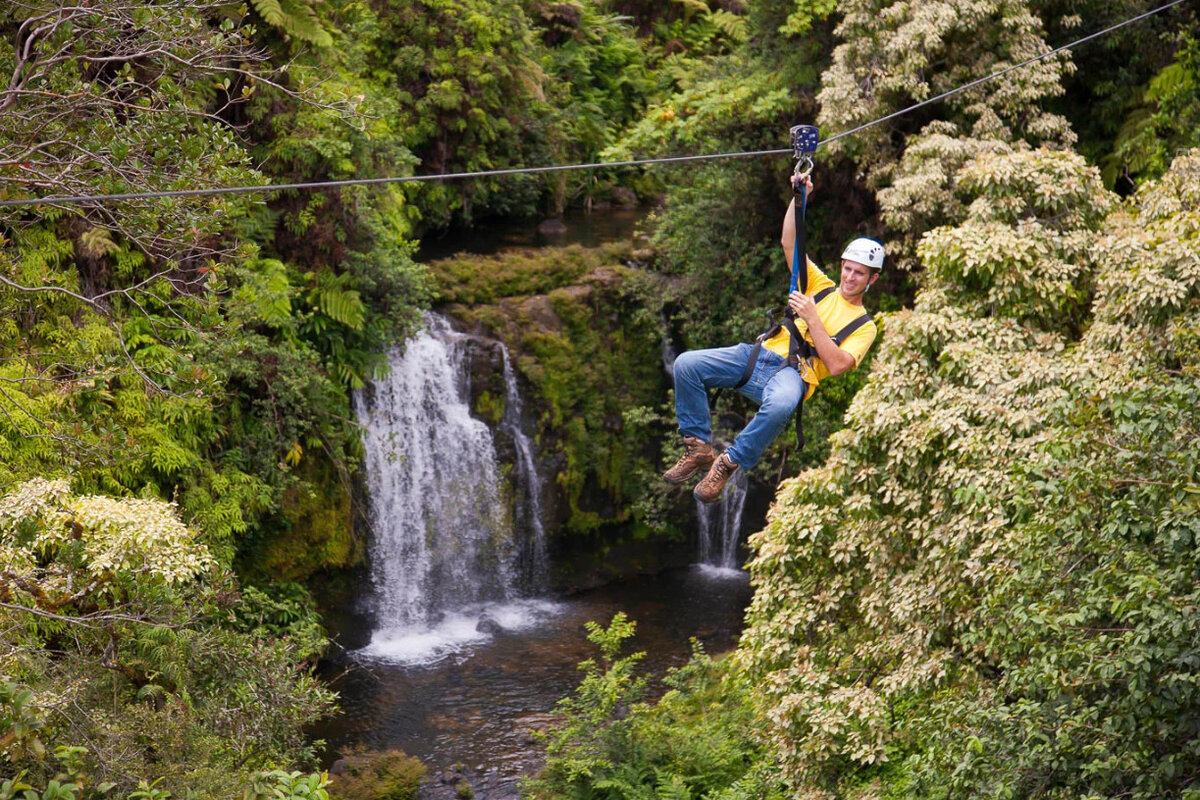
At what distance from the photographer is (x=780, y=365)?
21.0ft

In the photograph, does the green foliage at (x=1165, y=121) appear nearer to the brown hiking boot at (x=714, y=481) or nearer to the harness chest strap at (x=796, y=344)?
the harness chest strap at (x=796, y=344)

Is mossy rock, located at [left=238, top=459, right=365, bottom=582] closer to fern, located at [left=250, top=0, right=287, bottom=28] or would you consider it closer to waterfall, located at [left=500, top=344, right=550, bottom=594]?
waterfall, located at [left=500, top=344, right=550, bottom=594]

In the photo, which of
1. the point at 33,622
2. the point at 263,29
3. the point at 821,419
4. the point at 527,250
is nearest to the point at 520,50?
the point at 527,250

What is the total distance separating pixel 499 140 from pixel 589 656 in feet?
36.0

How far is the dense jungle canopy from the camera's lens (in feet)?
23.8

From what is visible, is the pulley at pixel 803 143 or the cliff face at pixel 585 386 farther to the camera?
the cliff face at pixel 585 386

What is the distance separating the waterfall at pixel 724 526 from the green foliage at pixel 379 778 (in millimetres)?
8245

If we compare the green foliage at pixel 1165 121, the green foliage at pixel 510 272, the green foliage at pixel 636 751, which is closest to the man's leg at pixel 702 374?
the green foliage at pixel 636 751

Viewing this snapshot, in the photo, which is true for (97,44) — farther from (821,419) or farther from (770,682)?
(821,419)

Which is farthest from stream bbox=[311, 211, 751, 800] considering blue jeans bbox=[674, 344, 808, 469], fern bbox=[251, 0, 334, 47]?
blue jeans bbox=[674, 344, 808, 469]

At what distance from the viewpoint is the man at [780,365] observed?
6160mm

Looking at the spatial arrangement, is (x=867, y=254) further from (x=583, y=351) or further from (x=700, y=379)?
(x=583, y=351)

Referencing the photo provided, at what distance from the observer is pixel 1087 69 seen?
16.5 metres

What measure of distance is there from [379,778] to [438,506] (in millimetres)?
5788
